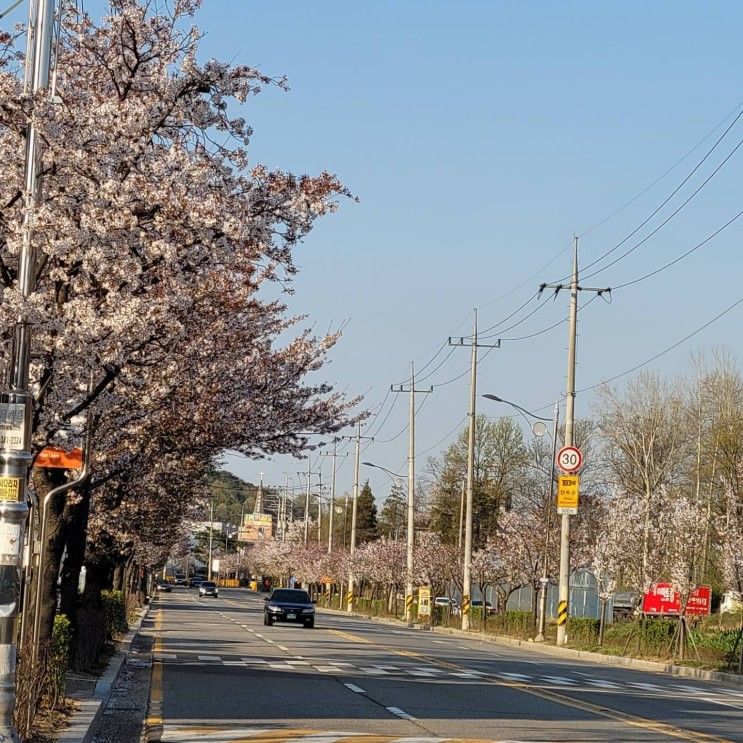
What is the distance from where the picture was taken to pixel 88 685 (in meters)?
19.4

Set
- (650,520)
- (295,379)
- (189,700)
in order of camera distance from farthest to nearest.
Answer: (650,520)
(295,379)
(189,700)

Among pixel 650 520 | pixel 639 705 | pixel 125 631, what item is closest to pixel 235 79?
pixel 639 705

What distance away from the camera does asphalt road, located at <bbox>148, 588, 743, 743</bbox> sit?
1540 cm

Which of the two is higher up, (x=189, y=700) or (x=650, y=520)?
(x=650, y=520)

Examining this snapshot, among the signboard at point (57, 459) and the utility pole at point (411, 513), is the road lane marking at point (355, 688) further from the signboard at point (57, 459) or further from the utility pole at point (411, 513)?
the utility pole at point (411, 513)

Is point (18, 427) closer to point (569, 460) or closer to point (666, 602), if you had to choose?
point (666, 602)

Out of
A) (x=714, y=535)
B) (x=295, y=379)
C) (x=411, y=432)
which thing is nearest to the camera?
(x=295, y=379)

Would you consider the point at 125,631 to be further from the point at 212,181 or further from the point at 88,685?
the point at 212,181

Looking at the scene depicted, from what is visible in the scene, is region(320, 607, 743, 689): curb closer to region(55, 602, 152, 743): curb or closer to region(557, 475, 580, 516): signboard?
region(557, 475, 580, 516): signboard

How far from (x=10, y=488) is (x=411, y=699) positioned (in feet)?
32.9

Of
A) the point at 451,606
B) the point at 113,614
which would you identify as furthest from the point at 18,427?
the point at 451,606

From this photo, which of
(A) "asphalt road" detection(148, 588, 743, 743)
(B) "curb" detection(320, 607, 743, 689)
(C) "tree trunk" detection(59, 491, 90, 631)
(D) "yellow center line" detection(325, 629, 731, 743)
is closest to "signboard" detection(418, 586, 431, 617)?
(B) "curb" detection(320, 607, 743, 689)

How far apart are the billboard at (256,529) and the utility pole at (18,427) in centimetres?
16803

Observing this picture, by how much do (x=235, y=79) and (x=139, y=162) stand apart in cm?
141
